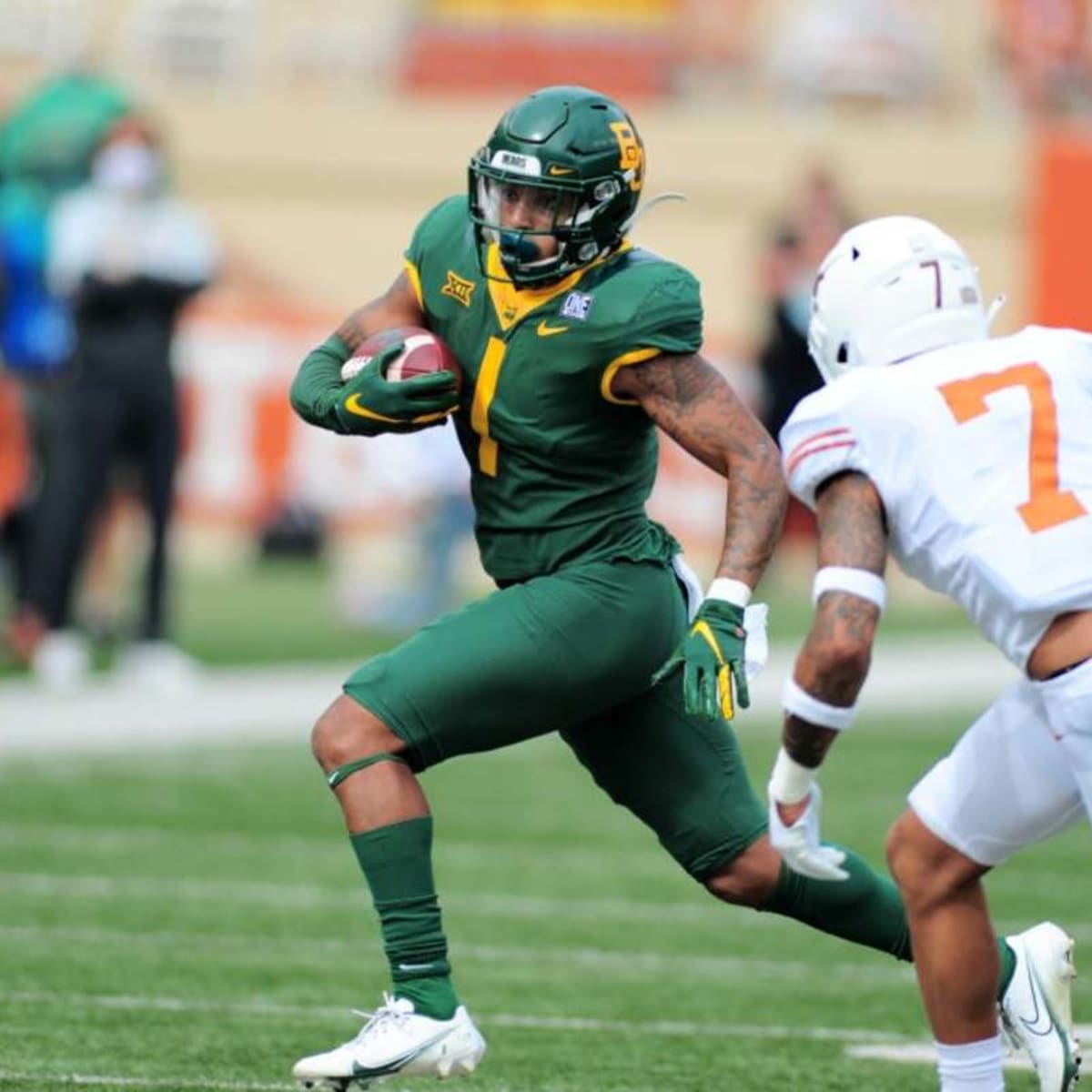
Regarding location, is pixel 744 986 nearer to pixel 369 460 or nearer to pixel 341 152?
pixel 369 460

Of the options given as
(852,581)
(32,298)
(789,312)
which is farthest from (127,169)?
(852,581)

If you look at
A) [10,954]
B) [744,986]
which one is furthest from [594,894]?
[10,954]

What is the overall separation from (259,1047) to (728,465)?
60.0 inches

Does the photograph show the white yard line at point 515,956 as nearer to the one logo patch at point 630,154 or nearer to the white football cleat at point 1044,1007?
the white football cleat at point 1044,1007

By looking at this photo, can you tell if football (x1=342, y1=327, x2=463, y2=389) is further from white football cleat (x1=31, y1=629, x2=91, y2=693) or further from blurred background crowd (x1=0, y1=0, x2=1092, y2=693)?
blurred background crowd (x1=0, y1=0, x2=1092, y2=693)

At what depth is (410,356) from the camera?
5551 millimetres

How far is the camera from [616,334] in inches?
214

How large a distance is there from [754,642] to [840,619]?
17.2 inches

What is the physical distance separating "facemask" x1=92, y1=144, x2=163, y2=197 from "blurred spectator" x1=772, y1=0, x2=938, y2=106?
1181cm

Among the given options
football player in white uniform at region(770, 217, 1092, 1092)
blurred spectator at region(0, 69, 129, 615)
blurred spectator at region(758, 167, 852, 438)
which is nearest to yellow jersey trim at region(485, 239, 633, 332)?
football player in white uniform at region(770, 217, 1092, 1092)

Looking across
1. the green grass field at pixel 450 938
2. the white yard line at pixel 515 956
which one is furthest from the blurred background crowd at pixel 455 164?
the white yard line at pixel 515 956

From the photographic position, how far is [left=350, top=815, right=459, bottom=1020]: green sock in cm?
526

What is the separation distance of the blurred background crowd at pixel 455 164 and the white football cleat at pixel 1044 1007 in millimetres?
9678

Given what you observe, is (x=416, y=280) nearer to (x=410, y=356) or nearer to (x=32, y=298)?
(x=410, y=356)
